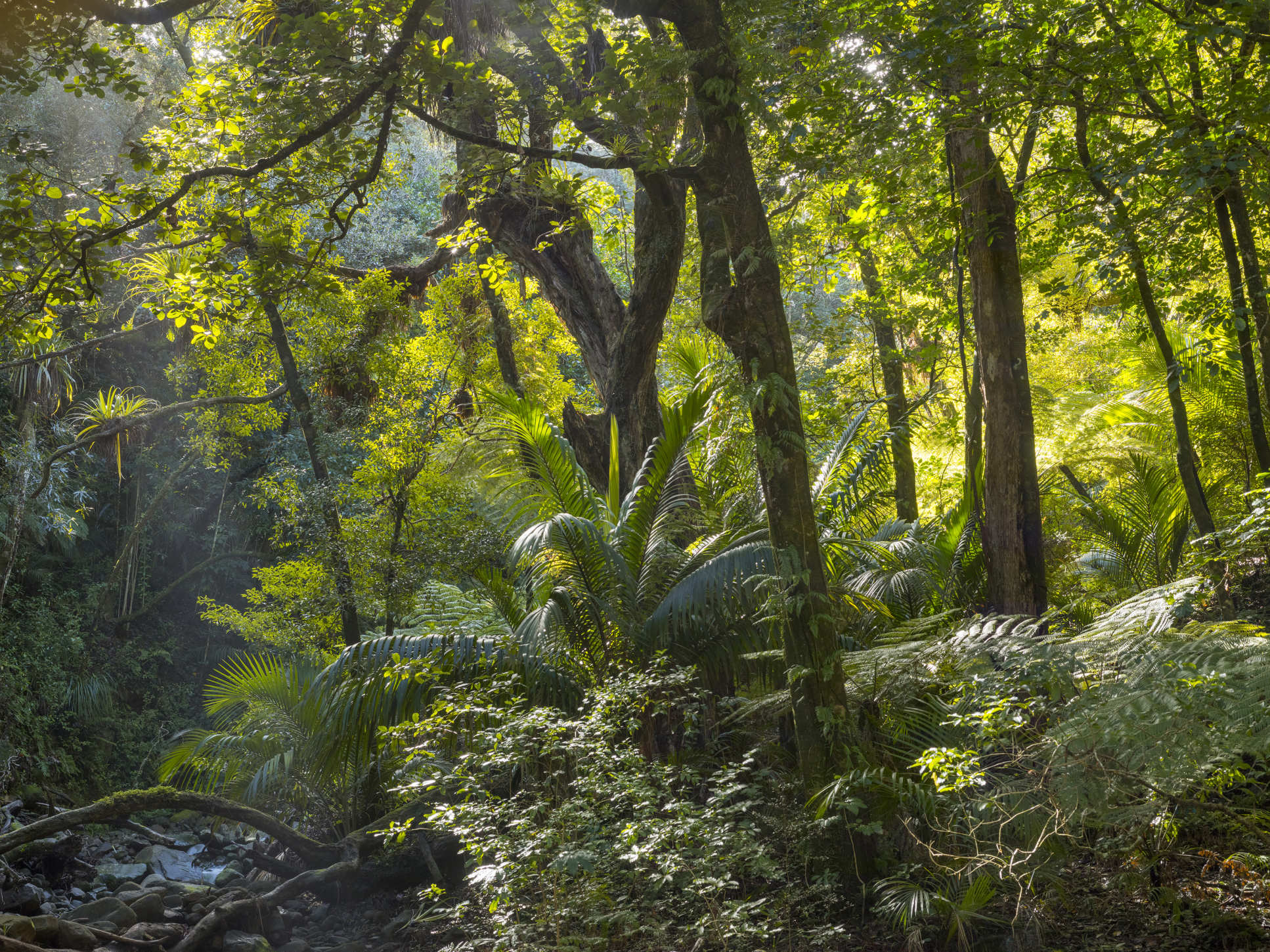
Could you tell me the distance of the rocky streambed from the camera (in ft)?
20.2

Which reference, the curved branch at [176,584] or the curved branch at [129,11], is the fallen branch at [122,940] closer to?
the curved branch at [129,11]

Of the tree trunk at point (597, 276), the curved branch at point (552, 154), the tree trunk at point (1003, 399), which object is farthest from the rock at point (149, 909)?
the tree trunk at point (1003, 399)


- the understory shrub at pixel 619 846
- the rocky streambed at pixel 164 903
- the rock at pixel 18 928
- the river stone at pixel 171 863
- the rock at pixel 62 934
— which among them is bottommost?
the river stone at pixel 171 863

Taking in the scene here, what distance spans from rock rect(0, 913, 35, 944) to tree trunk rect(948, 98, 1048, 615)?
6.72m

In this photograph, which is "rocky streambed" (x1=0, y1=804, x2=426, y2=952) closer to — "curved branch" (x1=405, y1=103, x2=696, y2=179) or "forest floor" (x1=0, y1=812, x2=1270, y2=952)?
"forest floor" (x1=0, y1=812, x2=1270, y2=952)

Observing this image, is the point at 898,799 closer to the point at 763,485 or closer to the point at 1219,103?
the point at 763,485

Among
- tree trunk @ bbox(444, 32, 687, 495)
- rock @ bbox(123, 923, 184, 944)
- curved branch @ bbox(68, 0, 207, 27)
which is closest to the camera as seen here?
curved branch @ bbox(68, 0, 207, 27)

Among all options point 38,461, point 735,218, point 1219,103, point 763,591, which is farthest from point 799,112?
point 38,461

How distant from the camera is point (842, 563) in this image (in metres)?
6.64

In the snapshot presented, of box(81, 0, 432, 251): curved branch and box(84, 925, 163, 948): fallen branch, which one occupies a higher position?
box(81, 0, 432, 251): curved branch

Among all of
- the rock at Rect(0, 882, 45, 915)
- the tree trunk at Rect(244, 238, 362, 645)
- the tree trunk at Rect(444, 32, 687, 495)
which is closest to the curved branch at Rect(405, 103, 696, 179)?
the tree trunk at Rect(444, 32, 687, 495)

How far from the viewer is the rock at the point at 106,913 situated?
22.6ft

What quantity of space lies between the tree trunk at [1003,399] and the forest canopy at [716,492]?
3cm

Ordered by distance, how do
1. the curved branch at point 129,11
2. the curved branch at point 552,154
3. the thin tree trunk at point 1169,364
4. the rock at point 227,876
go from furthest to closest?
the rock at point 227,876, the thin tree trunk at point 1169,364, the curved branch at point 552,154, the curved branch at point 129,11
